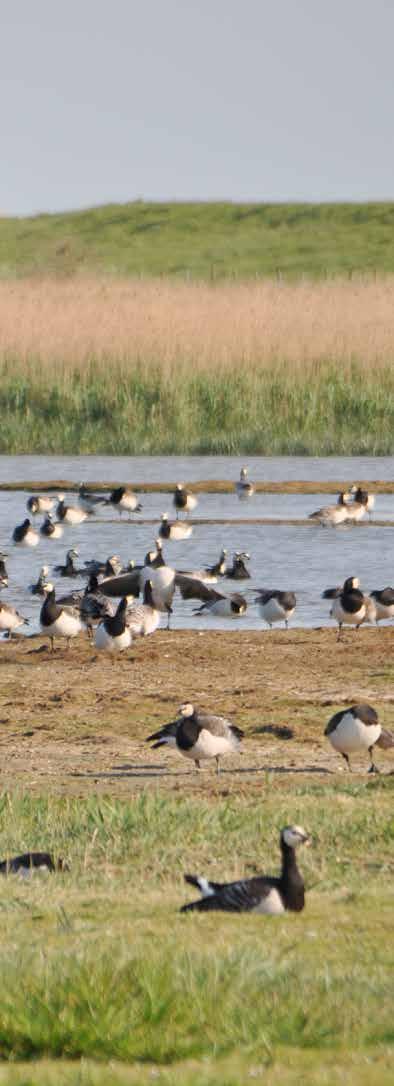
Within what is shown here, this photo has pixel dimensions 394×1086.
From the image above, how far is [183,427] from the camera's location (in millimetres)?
38562

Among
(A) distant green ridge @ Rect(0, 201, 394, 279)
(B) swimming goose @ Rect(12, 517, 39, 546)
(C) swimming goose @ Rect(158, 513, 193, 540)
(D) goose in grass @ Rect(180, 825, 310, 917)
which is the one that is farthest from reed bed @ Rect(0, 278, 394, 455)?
(D) goose in grass @ Rect(180, 825, 310, 917)

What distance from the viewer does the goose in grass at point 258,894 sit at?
323 inches

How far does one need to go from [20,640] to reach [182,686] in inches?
143

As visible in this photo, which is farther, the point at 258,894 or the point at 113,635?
the point at 113,635

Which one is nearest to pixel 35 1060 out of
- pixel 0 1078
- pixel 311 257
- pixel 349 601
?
pixel 0 1078

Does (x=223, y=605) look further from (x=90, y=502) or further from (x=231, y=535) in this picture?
(x=90, y=502)

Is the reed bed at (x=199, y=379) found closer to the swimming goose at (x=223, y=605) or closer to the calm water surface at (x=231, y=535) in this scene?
the calm water surface at (x=231, y=535)

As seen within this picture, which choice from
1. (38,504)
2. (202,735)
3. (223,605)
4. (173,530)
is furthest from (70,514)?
(202,735)

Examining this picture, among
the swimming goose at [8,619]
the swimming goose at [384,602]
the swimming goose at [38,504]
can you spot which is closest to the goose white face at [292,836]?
the swimming goose at [8,619]

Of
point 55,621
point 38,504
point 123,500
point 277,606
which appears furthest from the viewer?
point 38,504

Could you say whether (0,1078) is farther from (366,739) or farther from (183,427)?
(183,427)

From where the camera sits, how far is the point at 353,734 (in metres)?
11.8

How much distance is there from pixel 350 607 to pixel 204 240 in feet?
227

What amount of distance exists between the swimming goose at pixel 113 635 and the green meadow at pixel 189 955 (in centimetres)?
593
